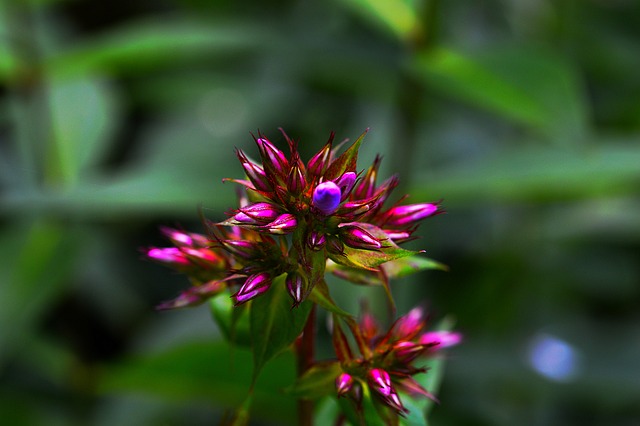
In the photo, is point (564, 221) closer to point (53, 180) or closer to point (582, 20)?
point (582, 20)

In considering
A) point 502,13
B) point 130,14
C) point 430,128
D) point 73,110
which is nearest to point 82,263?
point 73,110

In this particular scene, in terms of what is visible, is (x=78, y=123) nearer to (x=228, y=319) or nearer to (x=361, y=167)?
(x=361, y=167)

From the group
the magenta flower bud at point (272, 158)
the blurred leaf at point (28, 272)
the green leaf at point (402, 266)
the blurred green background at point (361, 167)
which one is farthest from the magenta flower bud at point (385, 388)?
the blurred leaf at point (28, 272)

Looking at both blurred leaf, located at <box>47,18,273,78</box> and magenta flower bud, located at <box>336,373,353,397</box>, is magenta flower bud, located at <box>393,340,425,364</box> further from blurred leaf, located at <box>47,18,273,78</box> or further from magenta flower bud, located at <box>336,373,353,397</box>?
blurred leaf, located at <box>47,18,273,78</box>

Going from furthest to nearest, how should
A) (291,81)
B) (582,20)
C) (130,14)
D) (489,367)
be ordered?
1. (130,14)
2. (582,20)
3. (291,81)
4. (489,367)

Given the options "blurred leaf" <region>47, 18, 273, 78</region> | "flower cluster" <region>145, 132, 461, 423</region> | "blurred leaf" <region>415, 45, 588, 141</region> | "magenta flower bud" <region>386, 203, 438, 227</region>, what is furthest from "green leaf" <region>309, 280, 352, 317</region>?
"blurred leaf" <region>47, 18, 273, 78</region>

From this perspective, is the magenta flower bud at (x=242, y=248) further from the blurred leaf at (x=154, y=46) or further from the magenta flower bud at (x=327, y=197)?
the blurred leaf at (x=154, y=46)

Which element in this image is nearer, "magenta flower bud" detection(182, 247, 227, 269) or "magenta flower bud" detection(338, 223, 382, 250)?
"magenta flower bud" detection(338, 223, 382, 250)
